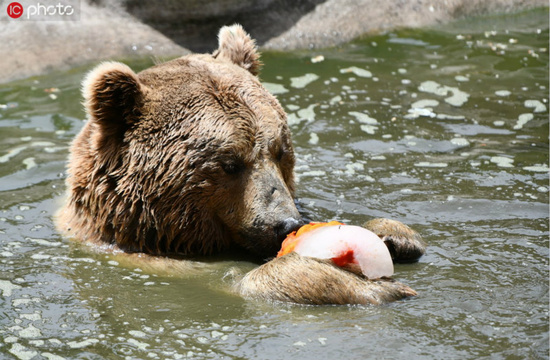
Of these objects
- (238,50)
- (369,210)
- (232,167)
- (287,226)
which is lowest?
(369,210)

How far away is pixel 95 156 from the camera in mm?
5750

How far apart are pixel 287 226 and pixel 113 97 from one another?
1.46 meters

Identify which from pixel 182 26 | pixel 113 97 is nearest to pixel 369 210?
pixel 113 97

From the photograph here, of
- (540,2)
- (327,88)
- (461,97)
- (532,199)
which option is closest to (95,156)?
(532,199)

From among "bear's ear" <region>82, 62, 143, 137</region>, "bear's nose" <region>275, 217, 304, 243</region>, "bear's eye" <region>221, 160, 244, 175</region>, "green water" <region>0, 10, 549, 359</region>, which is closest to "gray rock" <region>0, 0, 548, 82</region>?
"green water" <region>0, 10, 549, 359</region>

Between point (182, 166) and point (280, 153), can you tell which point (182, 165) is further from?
point (280, 153)

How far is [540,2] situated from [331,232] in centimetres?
954

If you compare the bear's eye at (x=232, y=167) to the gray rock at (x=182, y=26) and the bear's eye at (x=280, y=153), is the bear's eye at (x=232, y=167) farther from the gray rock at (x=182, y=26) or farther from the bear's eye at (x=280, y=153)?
the gray rock at (x=182, y=26)

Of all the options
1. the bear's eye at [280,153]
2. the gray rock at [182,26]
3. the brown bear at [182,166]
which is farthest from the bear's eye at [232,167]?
the gray rock at [182,26]

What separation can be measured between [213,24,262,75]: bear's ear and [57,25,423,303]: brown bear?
59 cm

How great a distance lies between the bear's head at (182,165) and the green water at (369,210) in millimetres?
277

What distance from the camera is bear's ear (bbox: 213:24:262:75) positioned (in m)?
6.45

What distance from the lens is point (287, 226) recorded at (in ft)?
17.8

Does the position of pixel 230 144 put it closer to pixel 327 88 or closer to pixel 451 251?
pixel 451 251
